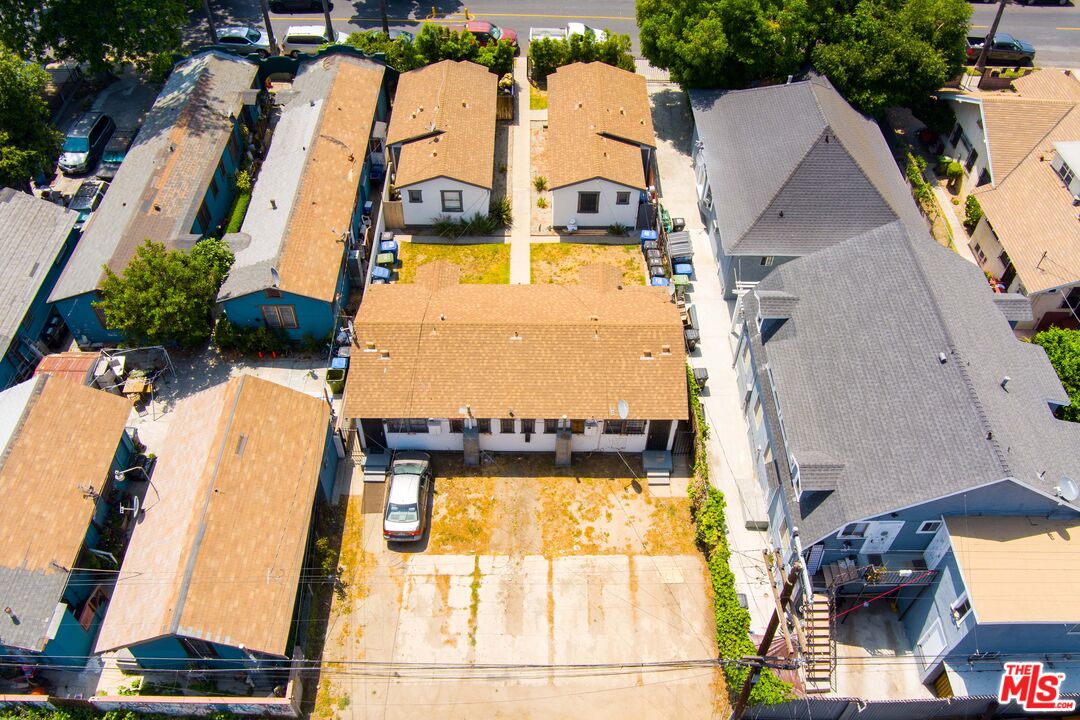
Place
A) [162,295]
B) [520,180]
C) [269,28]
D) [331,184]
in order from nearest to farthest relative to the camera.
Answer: [162,295] → [331,184] → [520,180] → [269,28]

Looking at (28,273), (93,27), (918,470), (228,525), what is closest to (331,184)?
(28,273)

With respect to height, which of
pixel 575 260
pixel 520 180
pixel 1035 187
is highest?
pixel 1035 187

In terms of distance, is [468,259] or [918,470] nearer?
[918,470]

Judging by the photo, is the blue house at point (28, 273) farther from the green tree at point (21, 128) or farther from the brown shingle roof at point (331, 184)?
the brown shingle roof at point (331, 184)

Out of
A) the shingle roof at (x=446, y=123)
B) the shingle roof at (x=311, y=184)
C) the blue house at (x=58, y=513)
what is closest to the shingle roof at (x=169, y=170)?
the shingle roof at (x=311, y=184)

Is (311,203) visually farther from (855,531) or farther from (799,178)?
(855,531)

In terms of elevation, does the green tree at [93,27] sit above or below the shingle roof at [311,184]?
above

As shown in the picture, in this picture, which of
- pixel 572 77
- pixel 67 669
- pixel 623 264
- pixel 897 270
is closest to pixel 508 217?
pixel 623 264
